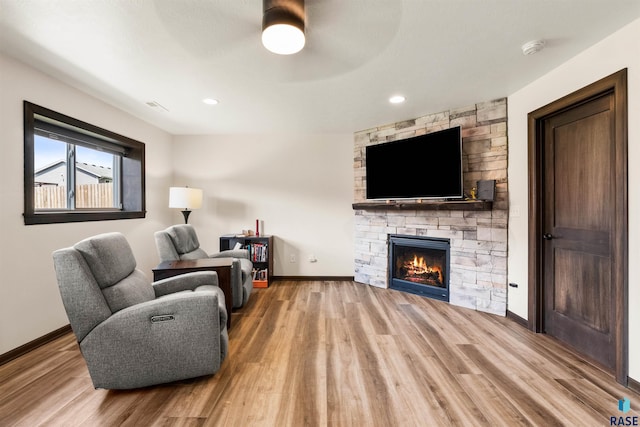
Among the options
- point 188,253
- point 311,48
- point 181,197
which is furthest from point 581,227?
point 181,197

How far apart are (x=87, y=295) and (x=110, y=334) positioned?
10.4 inches

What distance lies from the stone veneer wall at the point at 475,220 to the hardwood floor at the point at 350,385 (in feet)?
1.63

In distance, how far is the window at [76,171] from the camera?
2326 millimetres

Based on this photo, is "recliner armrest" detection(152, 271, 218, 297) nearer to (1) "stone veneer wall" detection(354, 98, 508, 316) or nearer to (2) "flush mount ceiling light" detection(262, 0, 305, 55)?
(2) "flush mount ceiling light" detection(262, 0, 305, 55)

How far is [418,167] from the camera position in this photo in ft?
11.4

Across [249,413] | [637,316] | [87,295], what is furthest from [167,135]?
[637,316]

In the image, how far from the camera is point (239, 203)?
14.4ft

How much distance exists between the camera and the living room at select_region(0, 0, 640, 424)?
6.66ft

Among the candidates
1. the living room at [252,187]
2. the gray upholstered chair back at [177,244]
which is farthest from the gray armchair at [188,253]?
the living room at [252,187]

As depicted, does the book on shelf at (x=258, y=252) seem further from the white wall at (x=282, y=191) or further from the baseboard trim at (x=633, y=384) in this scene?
the baseboard trim at (x=633, y=384)

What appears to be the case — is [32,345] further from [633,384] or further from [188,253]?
[633,384]

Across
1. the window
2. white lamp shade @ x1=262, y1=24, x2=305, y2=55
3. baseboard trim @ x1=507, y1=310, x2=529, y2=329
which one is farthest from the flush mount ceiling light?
baseboard trim @ x1=507, y1=310, x2=529, y2=329

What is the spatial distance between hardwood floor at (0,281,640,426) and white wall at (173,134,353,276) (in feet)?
5.68

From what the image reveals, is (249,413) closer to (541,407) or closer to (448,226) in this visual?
(541,407)
